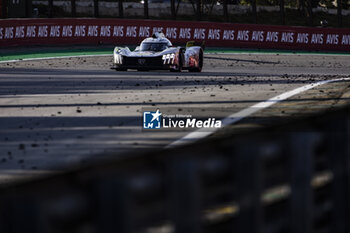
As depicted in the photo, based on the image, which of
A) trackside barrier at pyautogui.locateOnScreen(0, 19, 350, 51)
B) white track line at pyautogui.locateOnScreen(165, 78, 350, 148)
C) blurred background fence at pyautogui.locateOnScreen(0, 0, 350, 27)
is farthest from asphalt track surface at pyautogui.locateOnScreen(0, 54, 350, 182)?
blurred background fence at pyautogui.locateOnScreen(0, 0, 350, 27)

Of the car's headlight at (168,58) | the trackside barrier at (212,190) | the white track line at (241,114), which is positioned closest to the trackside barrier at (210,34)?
the car's headlight at (168,58)

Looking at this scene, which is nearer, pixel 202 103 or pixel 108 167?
pixel 108 167

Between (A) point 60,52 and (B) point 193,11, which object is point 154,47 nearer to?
(A) point 60,52

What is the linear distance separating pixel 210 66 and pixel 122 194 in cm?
2925

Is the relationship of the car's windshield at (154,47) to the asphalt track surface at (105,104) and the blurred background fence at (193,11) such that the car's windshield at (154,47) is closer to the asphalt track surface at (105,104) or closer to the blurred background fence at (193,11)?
the asphalt track surface at (105,104)

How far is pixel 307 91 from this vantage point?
18.1m

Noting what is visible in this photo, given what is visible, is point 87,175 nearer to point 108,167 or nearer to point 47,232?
point 108,167

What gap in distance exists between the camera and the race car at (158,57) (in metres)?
25.2

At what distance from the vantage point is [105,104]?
598 inches

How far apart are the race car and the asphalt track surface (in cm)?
31

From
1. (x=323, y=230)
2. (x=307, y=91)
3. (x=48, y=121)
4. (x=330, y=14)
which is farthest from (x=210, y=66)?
(x=330, y=14)

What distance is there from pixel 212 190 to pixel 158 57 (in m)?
22.9

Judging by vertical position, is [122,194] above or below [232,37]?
above

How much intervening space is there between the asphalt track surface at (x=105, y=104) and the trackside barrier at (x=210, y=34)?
52.0 ft
